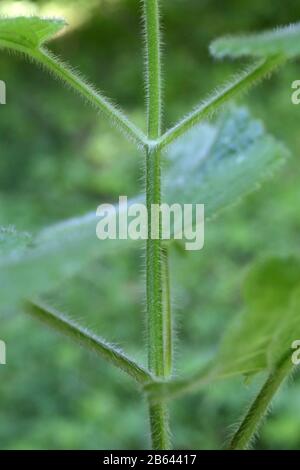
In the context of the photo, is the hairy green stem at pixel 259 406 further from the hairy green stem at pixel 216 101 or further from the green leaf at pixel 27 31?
the green leaf at pixel 27 31

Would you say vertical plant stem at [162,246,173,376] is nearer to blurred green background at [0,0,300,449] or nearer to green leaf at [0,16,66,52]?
green leaf at [0,16,66,52]

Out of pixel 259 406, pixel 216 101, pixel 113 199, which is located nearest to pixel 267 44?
pixel 216 101

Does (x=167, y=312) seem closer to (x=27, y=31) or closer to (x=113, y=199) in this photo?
(x=27, y=31)

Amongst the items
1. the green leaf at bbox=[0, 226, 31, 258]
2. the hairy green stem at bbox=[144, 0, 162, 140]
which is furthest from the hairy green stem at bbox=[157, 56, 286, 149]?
the green leaf at bbox=[0, 226, 31, 258]

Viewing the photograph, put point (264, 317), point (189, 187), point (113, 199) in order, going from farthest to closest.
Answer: point (113, 199) → point (189, 187) → point (264, 317)

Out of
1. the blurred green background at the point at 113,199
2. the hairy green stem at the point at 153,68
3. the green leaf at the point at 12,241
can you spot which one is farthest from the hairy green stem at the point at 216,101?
the blurred green background at the point at 113,199

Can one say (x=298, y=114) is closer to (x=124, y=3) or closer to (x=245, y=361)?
(x=124, y=3)
